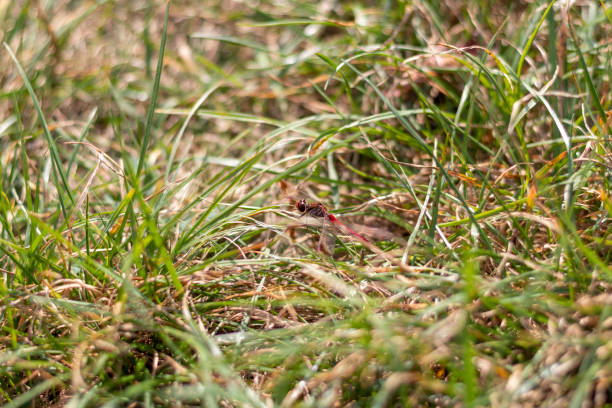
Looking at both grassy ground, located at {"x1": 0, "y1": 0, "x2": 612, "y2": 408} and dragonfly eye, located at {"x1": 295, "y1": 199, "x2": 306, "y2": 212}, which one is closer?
grassy ground, located at {"x1": 0, "y1": 0, "x2": 612, "y2": 408}

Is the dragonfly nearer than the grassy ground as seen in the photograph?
No

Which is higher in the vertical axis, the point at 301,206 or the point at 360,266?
the point at 301,206

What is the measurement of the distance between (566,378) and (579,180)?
60 centimetres

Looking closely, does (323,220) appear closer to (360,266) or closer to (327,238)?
(327,238)

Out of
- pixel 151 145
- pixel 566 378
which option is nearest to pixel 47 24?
pixel 151 145

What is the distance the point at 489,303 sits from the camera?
1.32m

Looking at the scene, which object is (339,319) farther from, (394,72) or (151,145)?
(151,145)

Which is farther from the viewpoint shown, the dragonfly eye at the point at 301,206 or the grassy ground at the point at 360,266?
the dragonfly eye at the point at 301,206

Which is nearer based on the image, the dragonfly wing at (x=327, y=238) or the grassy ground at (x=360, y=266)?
the grassy ground at (x=360, y=266)

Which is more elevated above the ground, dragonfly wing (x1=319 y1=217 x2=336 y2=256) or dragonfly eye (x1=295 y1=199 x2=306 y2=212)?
dragonfly eye (x1=295 y1=199 x2=306 y2=212)

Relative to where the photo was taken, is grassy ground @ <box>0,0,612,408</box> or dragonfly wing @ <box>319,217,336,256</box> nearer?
grassy ground @ <box>0,0,612,408</box>

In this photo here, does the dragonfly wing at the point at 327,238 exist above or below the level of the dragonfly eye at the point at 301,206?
below

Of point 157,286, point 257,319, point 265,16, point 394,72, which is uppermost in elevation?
point 265,16

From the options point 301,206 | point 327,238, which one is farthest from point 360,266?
point 301,206
